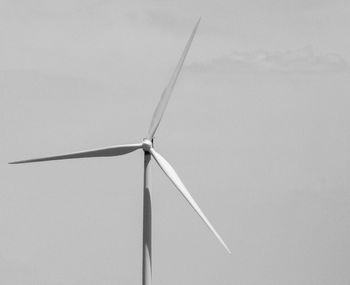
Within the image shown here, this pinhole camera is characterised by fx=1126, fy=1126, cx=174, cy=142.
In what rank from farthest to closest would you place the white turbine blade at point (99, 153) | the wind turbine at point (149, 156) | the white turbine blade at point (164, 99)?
the white turbine blade at point (99, 153), the white turbine blade at point (164, 99), the wind turbine at point (149, 156)

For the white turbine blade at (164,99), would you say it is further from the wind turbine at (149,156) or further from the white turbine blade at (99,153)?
the white turbine blade at (99,153)

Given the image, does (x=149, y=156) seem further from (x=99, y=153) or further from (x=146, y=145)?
(x=99, y=153)

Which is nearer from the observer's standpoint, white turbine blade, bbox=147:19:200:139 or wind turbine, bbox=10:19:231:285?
wind turbine, bbox=10:19:231:285

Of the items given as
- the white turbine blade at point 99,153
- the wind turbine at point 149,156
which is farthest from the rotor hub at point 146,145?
the white turbine blade at point 99,153

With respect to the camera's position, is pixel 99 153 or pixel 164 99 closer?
pixel 164 99

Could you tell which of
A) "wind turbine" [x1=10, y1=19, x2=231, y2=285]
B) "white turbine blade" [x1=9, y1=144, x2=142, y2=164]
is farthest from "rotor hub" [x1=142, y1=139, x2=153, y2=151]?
"white turbine blade" [x1=9, y1=144, x2=142, y2=164]

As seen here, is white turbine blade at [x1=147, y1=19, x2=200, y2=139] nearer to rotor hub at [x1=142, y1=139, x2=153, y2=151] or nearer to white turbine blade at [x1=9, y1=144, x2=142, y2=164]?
rotor hub at [x1=142, y1=139, x2=153, y2=151]

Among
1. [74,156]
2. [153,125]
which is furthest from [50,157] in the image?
[153,125]

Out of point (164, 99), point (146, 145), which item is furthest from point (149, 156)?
point (164, 99)

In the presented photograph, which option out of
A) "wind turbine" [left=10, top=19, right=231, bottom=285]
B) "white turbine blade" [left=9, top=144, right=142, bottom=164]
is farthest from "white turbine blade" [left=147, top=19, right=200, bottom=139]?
"white turbine blade" [left=9, top=144, right=142, bottom=164]

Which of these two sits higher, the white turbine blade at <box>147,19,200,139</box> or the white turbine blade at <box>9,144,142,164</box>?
the white turbine blade at <box>147,19,200,139</box>

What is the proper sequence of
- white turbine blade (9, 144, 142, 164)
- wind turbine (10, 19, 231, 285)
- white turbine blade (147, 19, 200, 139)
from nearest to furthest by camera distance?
wind turbine (10, 19, 231, 285) < white turbine blade (147, 19, 200, 139) < white turbine blade (9, 144, 142, 164)

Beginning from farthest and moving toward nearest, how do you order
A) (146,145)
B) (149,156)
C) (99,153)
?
(99,153) → (149,156) → (146,145)

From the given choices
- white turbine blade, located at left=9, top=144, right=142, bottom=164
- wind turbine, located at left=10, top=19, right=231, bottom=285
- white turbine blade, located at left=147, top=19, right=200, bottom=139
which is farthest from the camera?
white turbine blade, located at left=9, top=144, right=142, bottom=164
